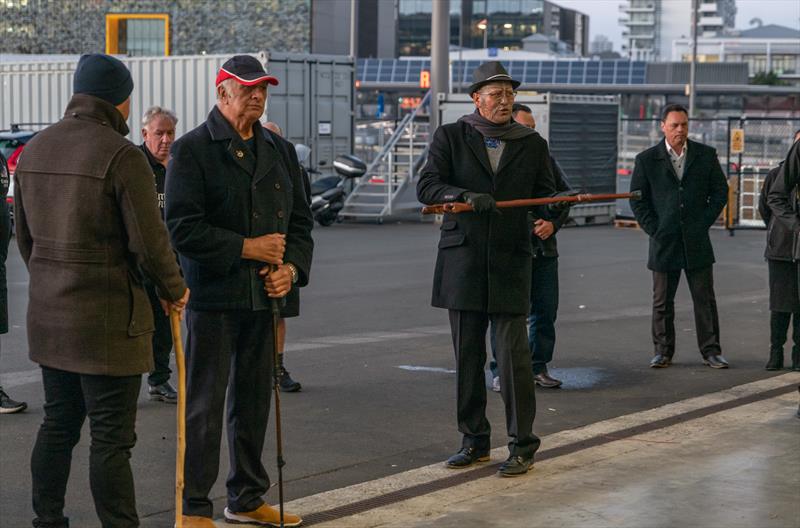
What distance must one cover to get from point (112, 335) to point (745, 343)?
7782mm

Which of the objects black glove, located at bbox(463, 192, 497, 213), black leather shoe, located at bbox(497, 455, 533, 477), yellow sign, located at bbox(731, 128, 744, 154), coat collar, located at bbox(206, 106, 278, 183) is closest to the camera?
coat collar, located at bbox(206, 106, 278, 183)

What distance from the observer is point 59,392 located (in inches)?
212

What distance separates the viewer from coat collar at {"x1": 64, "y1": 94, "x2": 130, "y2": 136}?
5.28m

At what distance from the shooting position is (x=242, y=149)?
233 inches

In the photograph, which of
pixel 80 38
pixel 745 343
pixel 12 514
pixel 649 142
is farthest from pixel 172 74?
pixel 80 38

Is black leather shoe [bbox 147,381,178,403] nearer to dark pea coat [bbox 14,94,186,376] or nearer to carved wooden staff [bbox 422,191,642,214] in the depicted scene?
carved wooden staff [bbox 422,191,642,214]

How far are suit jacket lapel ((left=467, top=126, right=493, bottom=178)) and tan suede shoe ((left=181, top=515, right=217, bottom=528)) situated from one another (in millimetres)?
2427

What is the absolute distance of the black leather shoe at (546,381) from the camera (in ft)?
31.8

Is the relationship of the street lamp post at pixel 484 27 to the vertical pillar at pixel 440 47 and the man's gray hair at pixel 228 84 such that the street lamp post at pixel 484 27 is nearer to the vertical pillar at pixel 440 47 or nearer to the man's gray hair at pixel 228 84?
the vertical pillar at pixel 440 47

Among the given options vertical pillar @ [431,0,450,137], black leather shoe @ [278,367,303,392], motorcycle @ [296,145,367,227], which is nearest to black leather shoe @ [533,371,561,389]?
black leather shoe @ [278,367,303,392]

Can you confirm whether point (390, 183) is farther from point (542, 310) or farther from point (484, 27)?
point (484, 27)

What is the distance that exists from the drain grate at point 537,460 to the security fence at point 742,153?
55.0 feet

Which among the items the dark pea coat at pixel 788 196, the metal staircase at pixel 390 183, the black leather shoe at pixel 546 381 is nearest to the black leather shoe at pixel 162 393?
the black leather shoe at pixel 546 381

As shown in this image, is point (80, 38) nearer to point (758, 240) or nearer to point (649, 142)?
point (649, 142)
